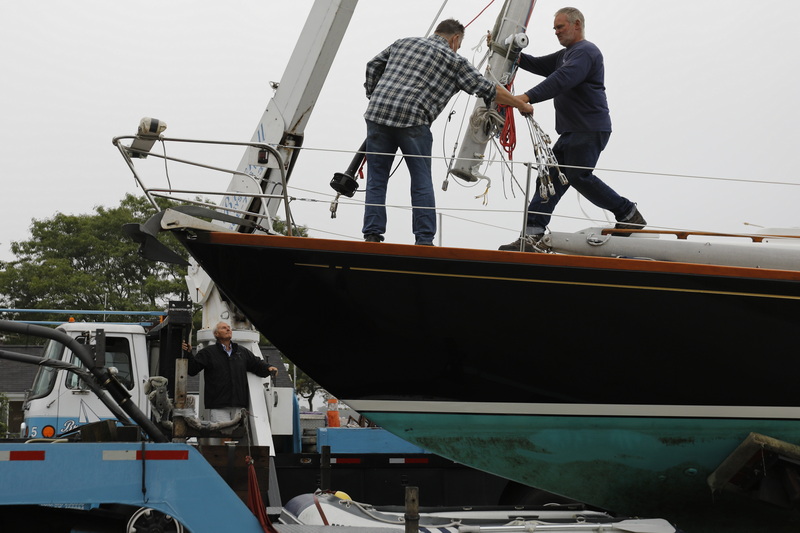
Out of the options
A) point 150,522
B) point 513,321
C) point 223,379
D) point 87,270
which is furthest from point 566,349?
point 87,270

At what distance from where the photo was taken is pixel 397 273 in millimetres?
4309

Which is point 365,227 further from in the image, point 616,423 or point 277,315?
point 616,423

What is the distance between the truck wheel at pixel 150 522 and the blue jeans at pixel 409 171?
5.80ft

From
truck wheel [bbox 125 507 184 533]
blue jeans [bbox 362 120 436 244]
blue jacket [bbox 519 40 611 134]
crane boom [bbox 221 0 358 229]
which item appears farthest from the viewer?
crane boom [bbox 221 0 358 229]

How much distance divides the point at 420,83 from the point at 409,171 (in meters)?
0.48

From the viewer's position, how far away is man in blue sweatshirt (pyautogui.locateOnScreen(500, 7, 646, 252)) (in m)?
5.05

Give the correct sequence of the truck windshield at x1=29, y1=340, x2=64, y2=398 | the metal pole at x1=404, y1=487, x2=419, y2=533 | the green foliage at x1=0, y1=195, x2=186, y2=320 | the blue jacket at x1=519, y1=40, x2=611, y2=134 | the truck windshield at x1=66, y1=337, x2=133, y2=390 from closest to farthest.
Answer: the metal pole at x1=404, y1=487, x2=419, y2=533 < the blue jacket at x1=519, y1=40, x2=611, y2=134 < the truck windshield at x1=29, y1=340, x2=64, y2=398 < the truck windshield at x1=66, y1=337, x2=133, y2=390 < the green foliage at x1=0, y1=195, x2=186, y2=320

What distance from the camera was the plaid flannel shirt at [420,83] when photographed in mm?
4668

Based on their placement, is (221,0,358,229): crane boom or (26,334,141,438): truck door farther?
(26,334,141,438): truck door

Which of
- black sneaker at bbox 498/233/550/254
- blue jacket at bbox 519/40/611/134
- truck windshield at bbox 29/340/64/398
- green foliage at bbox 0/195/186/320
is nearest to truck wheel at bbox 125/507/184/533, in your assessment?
black sneaker at bbox 498/233/550/254

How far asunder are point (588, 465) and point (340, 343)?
148 cm

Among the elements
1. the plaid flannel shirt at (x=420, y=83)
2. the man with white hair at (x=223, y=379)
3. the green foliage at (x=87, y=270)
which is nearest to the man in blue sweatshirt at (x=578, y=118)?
the plaid flannel shirt at (x=420, y=83)

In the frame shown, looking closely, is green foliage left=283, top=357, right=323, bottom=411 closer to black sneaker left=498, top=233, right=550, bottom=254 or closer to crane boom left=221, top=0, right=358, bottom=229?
crane boom left=221, top=0, right=358, bottom=229

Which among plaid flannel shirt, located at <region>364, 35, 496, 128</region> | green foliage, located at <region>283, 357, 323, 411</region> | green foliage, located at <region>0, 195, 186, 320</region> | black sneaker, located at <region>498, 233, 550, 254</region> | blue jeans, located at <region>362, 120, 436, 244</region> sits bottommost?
green foliage, located at <region>283, 357, 323, 411</region>
